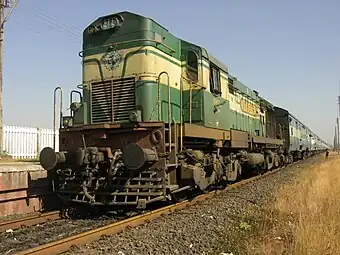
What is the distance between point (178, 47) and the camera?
386 inches

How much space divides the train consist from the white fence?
1069cm

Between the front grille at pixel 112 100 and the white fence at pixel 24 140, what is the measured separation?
10.7 meters

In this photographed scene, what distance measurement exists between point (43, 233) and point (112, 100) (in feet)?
10.5

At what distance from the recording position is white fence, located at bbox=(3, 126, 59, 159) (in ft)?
62.0

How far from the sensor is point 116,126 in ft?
26.3

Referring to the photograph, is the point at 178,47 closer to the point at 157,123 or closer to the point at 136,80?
the point at 136,80

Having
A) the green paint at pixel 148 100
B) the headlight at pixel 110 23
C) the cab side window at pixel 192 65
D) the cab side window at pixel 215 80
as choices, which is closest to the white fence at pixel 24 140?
the cab side window at pixel 215 80

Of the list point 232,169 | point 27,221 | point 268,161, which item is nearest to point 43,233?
point 27,221

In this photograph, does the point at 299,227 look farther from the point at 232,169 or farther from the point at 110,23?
the point at 110,23

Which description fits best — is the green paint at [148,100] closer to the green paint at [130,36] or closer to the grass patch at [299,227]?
the green paint at [130,36]

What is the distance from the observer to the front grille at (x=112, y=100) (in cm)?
843

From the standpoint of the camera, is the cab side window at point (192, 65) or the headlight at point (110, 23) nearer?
the headlight at point (110, 23)

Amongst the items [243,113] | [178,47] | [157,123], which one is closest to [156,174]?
[157,123]

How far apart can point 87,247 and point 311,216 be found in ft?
12.1
